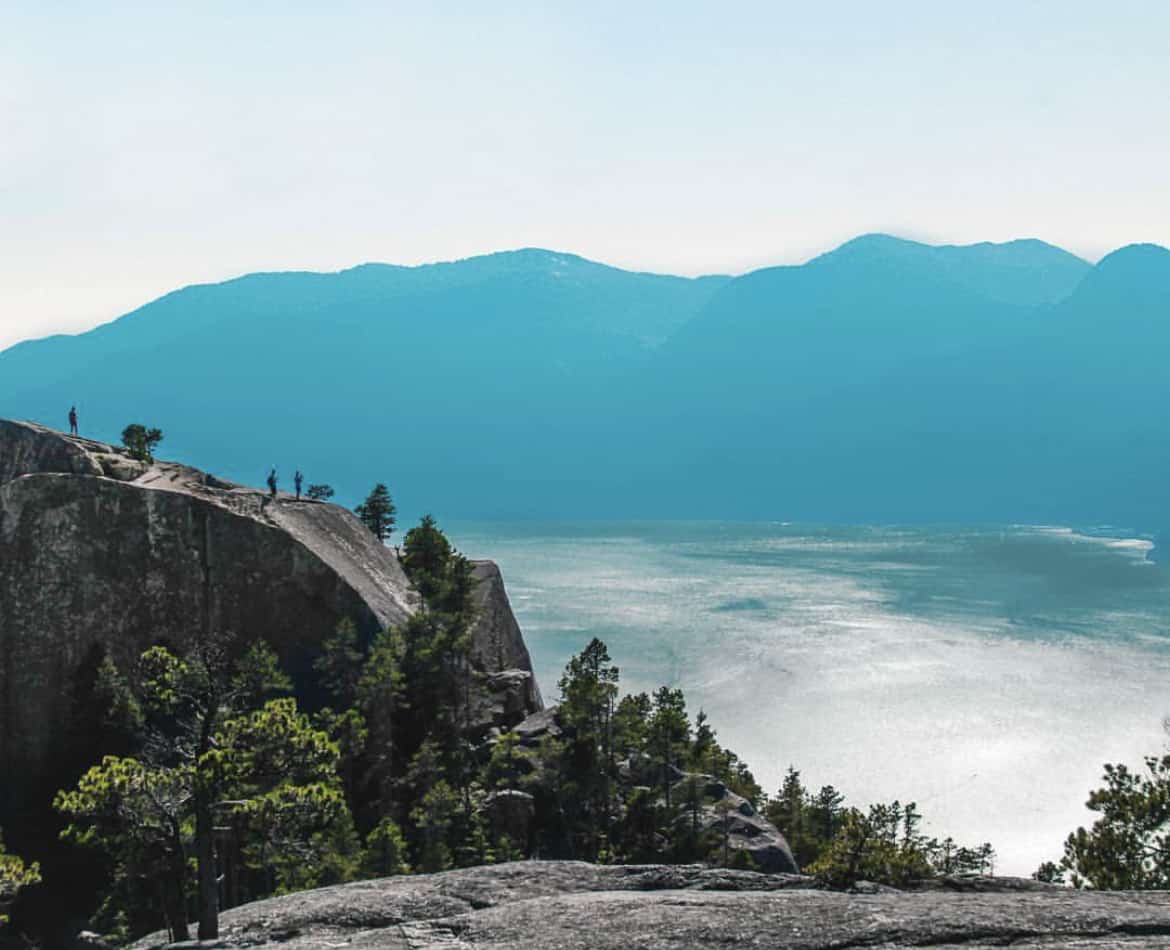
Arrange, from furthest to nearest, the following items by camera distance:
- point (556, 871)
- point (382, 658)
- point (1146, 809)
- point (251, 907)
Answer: point (382, 658) < point (1146, 809) < point (251, 907) < point (556, 871)

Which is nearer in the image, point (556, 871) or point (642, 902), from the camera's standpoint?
point (642, 902)

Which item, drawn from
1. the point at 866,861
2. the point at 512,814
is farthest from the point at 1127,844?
→ the point at 512,814

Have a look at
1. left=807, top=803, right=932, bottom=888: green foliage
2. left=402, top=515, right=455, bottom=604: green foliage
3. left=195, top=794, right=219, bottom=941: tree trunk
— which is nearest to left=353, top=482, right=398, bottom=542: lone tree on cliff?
left=402, top=515, right=455, bottom=604: green foliage

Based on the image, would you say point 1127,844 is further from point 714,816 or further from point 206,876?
point 714,816

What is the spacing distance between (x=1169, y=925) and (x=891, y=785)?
9783 centimetres

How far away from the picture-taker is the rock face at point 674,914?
16703 mm

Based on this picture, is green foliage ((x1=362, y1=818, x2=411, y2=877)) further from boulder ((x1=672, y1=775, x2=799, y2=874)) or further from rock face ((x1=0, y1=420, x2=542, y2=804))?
rock face ((x1=0, y1=420, x2=542, y2=804))

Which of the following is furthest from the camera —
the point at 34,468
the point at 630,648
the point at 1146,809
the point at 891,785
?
the point at 630,648

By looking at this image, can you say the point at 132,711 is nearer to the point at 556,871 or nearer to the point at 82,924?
the point at 82,924

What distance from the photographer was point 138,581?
2601 inches

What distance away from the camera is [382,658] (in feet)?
210

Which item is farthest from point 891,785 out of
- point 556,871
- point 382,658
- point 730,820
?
point 556,871

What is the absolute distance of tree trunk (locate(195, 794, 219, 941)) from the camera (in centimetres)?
2283

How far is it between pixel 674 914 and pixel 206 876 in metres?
12.0
